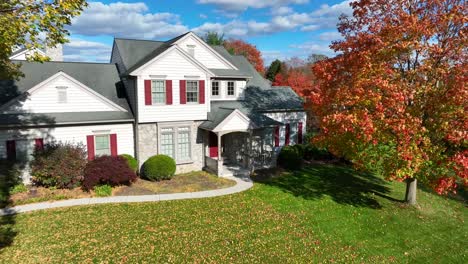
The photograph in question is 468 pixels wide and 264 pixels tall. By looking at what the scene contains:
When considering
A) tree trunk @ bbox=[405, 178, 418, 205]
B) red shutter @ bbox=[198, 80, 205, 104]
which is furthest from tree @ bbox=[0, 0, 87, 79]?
tree trunk @ bbox=[405, 178, 418, 205]

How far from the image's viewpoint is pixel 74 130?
16406mm

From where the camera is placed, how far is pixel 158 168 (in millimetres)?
16656

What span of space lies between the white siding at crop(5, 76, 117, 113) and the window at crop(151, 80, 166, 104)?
9.30 ft

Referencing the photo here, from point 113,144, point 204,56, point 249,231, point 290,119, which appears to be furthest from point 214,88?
point 249,231

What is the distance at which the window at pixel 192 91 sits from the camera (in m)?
18.4

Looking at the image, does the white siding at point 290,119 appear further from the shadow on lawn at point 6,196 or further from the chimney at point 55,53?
the chimney at point 55,53

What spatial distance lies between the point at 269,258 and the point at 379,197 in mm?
9132

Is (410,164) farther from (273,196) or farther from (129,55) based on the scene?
(129,55)

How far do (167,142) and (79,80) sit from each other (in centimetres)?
703

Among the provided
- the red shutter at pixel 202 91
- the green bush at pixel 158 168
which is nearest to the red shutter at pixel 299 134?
the red shutter at pixel 202 91

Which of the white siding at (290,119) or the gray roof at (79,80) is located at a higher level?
the gray roof at (79,80)

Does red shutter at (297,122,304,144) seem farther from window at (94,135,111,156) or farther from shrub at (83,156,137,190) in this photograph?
window at (94,135,111,156)

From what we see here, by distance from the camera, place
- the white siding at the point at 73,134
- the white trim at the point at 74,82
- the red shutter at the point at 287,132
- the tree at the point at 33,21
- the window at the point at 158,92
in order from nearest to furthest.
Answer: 1. the tree at the point at 33,21
2. the white siding at the point at 73,134
3. the white trim at the point at 74,82
4. the window at the point at 158,92
5. the red shutter at the point at 287,132

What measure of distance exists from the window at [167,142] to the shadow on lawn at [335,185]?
17.7ft
